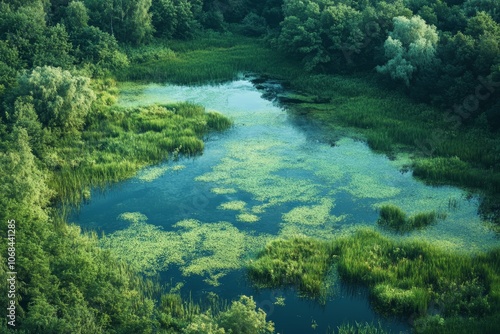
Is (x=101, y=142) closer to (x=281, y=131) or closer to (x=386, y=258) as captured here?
(x=281, y=131)

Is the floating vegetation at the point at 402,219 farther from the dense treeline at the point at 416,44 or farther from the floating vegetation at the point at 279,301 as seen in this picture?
the dense treeline at the point at 416,44

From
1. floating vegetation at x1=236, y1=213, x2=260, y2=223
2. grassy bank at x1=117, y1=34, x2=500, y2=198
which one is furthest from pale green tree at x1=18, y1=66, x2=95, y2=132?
floating vegetation at x1=236, y1=213, x2=260, y2=223

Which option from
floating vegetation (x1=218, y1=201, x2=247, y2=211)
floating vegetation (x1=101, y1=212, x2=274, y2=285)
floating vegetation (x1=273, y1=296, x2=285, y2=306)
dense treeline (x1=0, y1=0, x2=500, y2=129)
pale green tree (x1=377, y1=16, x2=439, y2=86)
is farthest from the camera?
pale green tree (x1=377, y1=16, x2=439, y2=86)

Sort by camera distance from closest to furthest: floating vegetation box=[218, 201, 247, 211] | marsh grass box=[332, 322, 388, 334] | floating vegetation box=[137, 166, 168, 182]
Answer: marsh grass box=[332, 322, 388, 334] < floating vegetation box=[218, 201, 247, 211] < floating vegetation box=[137, 166, 168, 182]

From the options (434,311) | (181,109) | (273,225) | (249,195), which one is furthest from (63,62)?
(434,311)

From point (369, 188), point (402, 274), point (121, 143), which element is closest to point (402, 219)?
point (369, 188)

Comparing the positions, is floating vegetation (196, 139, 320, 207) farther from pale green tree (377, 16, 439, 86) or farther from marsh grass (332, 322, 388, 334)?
pale green tree (377, 16, 439, 86)

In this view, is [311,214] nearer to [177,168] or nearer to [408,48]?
[177,168]
